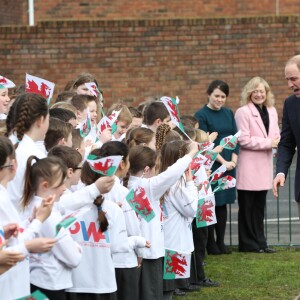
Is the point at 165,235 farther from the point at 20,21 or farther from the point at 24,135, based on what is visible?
the point at 20,21

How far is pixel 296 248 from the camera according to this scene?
1252cm

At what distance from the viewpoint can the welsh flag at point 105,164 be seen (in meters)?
6.40

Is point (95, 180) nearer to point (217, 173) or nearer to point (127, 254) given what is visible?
point (127, 254)

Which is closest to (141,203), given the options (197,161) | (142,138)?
(142,138)

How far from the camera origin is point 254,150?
12414 mm

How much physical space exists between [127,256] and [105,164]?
1.20m

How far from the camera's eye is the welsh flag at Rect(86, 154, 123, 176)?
6399 mm

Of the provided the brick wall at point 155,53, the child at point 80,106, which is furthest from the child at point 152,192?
the brick wall at point 155,53

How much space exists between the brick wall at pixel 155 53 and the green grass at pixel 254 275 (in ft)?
34.3

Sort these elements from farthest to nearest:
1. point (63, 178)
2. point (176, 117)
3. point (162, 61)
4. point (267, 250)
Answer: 1. point (162, 61)
2. point (267, 250)
3. point (176, 117)
4. point (63, 178)

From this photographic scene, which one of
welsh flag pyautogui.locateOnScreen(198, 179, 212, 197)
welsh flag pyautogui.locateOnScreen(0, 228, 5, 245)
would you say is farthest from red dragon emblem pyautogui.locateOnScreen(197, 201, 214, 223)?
welsh flag pyautogui.locateOnScreen(0, 228, 5, 245)

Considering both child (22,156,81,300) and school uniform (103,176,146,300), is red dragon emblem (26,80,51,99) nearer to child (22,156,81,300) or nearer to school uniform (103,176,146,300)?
school uniform (103,176,146,300)

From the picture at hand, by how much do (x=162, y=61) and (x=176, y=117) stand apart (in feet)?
45.8

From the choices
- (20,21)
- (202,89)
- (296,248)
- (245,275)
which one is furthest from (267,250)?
(20,21)
